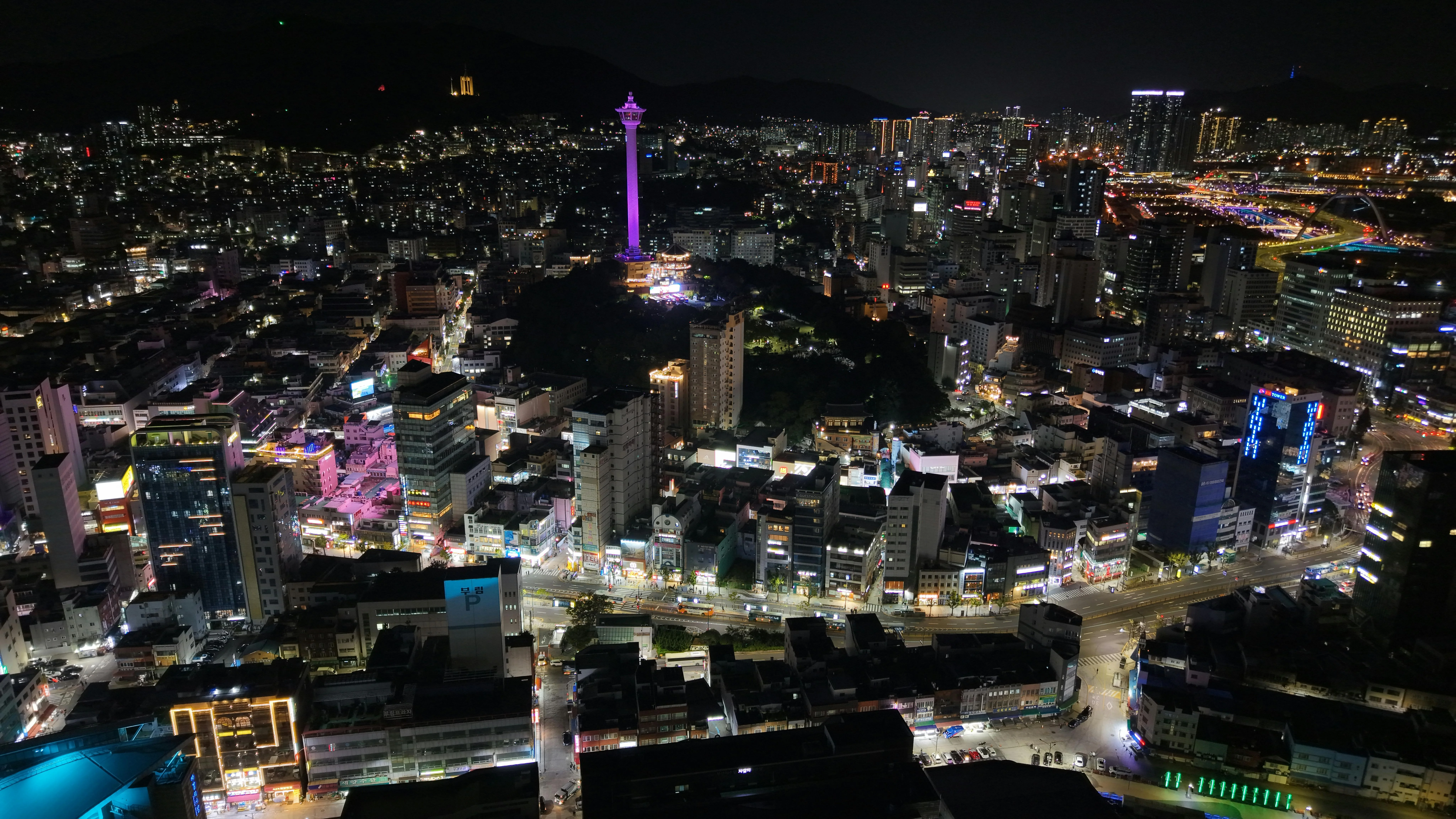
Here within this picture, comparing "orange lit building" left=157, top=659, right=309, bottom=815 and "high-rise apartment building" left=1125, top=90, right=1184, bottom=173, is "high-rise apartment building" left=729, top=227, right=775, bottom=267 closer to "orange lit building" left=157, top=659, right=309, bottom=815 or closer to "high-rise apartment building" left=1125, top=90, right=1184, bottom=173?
"orange lit building" left=157, top=659, right=309, bottom=815

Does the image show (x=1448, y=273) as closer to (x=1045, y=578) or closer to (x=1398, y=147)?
(x=1398, y=147)

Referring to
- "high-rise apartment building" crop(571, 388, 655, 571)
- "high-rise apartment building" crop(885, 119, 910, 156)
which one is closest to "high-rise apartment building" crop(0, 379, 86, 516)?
"high-rise apartment building" crop(571, 388, 655, 571)

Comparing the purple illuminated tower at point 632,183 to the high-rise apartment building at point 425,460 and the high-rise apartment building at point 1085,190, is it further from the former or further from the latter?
the high-rise apartment building at point 1085,190

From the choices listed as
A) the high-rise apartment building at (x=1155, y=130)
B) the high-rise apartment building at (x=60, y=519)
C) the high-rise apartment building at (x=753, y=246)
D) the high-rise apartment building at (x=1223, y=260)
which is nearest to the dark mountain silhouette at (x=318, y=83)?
the high-rise apartment building at (x=753, y=246)

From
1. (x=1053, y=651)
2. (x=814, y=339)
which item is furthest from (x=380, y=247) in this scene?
(x=1053, y=651)

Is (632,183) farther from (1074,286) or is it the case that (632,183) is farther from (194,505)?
(194,505)

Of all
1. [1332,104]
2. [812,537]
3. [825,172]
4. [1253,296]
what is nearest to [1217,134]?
[1332,104]
